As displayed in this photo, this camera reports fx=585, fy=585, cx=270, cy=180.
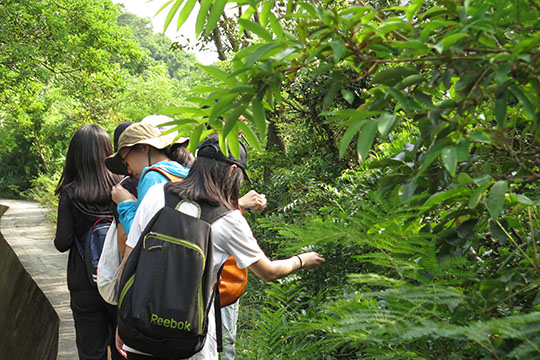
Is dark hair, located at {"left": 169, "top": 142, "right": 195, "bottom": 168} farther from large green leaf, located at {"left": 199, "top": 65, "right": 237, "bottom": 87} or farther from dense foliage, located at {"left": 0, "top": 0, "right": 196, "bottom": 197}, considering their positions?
dense foliage, located at {"left": 0, "top": 0, "right": 196, "bottom": 197}

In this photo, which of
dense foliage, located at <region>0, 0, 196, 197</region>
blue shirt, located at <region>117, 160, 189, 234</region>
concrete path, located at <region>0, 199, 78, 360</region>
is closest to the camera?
blue shirt, located at <region>117, 160, 189, 234</region>

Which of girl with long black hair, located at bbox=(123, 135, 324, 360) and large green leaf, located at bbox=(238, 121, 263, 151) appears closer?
large green leaf, located at bbox=(238, 121, 263, 151)

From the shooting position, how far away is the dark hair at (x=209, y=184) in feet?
8.02

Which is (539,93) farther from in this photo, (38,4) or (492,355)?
(38,4)

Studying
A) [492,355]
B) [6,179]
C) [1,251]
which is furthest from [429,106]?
[6,179]

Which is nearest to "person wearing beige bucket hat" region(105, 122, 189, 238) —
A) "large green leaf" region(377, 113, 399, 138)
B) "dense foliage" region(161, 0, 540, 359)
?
"dense foliage" region(161, 0, 540, 359)

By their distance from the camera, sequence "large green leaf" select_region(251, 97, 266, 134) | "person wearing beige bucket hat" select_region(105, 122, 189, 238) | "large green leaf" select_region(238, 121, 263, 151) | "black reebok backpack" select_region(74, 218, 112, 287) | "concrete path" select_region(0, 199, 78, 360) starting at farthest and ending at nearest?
"concrete path" select_region(0, 199, 78, 360) < "black reebok backpack" select_region(74, 218, 112, 287) < "person wearing beige bucket hat" select_region(105, 122, 189, 238) < "large green leaf" select_region(238, 121, 263, 151) < "large green leaf" select_region(251, 97, 266, 134)

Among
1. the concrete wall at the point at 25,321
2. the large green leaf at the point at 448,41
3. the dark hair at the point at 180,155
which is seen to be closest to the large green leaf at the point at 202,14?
the large green leaf at the point at 448,41

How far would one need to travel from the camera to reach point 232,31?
8406 mm

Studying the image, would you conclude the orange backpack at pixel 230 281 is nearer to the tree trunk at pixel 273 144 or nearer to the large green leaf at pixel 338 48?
the large green leaf at pixel 338 48

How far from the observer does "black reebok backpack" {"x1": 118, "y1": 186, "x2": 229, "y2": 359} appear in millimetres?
2291

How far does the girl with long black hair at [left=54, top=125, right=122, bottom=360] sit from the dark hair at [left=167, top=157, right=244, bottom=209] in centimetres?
141

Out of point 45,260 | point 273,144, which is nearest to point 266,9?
point 273,144

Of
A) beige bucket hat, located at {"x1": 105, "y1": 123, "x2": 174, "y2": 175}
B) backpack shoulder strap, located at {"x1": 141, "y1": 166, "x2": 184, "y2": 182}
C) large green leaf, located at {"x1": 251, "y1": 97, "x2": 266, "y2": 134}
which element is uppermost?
large green leaf, located at {"x1": 251, "y1": 97, "x2": 266, "y2": 134}
